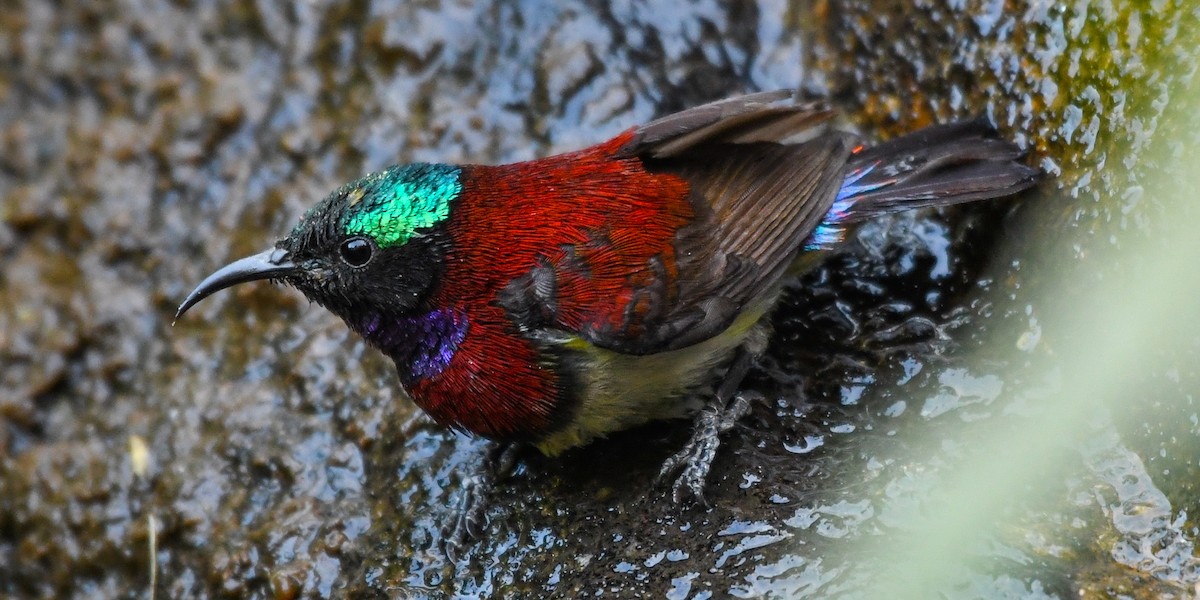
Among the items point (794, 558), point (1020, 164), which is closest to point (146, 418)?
point (794, 558)

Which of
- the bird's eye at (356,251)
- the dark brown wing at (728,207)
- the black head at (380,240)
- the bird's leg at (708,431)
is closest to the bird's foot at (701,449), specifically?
the bird's leg at (708,431)

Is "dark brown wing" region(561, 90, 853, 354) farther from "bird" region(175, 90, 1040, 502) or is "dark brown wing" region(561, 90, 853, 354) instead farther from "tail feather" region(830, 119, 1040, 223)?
"tail feather" region(830, 119, 1040, 223)

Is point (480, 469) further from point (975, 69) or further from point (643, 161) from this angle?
point (975, 69)

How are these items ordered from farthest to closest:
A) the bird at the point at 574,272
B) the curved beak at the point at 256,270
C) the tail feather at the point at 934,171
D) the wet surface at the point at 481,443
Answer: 1. the tail feather at the point at 934,171
2. the curved beak at the point at 256,270
3. the bird at the point at 574,272
4. the wet surface at the point at 481,443

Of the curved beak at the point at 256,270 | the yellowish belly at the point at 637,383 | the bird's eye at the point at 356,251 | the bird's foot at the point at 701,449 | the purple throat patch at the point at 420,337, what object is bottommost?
the bird's foot at the point at 701,449

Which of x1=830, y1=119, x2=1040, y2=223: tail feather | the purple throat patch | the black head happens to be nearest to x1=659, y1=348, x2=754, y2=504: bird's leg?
x1=830, y1=119, x2=1040, y2=223: tail feather

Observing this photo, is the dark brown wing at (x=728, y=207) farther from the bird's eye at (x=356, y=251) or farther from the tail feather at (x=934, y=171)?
the bird's eye at (x=356, y=251)
